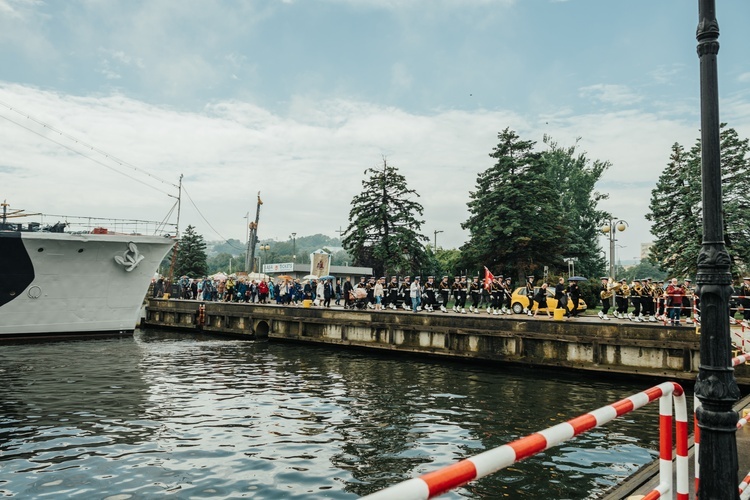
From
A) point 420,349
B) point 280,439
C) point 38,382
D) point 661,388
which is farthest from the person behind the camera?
point 420,349

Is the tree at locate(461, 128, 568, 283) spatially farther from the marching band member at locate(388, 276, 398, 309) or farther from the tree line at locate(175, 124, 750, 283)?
the marching band member at locate(388, 276, 398, 309)

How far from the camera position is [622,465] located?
8.72 m

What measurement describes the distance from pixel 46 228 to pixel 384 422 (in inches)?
933

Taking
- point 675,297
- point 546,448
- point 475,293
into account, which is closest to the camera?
point 546,448

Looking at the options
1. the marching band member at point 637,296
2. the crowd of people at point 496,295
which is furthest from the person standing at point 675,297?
the marching band member at point 637,296

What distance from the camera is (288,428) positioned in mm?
10836

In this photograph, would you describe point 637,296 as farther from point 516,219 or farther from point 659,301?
point 516,219

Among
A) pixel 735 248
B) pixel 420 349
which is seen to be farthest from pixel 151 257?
pixel 735 248

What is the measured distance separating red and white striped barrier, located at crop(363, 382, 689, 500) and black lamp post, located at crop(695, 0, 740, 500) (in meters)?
0.17

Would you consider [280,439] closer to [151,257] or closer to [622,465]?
[622,465]

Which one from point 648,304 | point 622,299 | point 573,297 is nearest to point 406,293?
point 573,297

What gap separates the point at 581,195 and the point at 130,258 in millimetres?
41714

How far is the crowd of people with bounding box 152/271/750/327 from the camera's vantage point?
64.3 ft

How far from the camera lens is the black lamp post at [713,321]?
3.86 meters
